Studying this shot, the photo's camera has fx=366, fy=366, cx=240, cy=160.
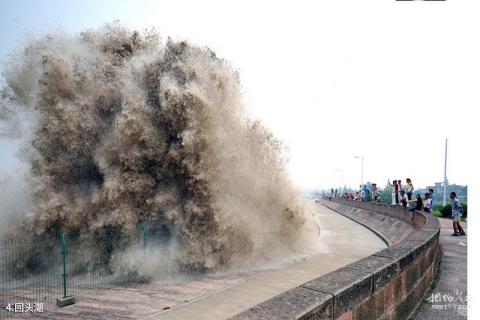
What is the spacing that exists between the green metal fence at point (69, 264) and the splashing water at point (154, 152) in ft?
1.62

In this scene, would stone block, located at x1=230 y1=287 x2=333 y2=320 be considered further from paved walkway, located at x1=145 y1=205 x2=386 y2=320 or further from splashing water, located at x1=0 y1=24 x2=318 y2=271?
splashing water, located at x1=0 y1=24 x2=318 y2=271

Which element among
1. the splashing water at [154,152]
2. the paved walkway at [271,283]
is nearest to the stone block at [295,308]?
→ the paved walkway at [271,283]

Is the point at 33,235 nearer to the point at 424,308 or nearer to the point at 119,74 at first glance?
the point at 119,74

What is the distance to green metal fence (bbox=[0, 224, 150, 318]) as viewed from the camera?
33.5 feet

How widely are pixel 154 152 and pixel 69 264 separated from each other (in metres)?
4.68

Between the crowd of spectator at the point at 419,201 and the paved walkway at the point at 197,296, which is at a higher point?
the crowd of spectator at the point at 419,201

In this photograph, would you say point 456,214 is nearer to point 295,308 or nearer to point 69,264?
point 295,308

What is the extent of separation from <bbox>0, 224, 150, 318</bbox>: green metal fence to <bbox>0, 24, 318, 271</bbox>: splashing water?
0.49 metres

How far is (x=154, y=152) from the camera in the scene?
40.8ft

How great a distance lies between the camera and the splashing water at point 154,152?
1216 centimetres

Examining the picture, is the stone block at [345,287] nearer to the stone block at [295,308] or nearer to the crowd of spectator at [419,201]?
the stone block at [295,308]

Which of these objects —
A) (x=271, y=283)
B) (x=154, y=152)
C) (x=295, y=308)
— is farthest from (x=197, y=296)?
(x=295, y=308)

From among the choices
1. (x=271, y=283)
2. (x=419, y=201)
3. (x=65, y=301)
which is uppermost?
(x=419, y=201)

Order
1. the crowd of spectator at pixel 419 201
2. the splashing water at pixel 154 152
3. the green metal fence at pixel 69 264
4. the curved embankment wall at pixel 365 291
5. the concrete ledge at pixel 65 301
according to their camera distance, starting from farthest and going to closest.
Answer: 1. the crowd of spectator at pixel 419 201
2. the splashing water at pixel 154 152
3. the green metal fence at pixel 69 264
4. the concrete ledge at pixel 65 301
5. the curved embankment wall at pixel 365 291
